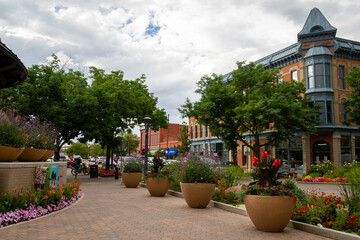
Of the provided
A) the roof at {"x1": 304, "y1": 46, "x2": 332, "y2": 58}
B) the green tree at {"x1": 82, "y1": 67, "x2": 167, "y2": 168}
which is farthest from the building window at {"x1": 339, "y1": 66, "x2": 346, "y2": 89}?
the green tree at {"x1": 82, "y1": 67, "x2": 167, "y2": 168}

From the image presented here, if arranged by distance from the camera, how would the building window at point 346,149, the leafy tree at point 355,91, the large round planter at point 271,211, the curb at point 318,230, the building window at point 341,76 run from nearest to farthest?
1. the curb at point 318,230
2. the large round planter at point 271,211
3. the leafy tree at point 355,91
4. the building window at point 346,149
5. the building window at point 341,76

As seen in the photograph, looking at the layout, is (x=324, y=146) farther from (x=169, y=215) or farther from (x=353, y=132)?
(x=169, y=215)

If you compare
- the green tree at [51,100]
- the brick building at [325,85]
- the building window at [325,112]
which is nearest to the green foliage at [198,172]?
the green tree at [51,100]

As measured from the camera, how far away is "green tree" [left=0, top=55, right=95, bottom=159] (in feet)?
68.3

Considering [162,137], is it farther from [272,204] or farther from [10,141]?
[272,204]

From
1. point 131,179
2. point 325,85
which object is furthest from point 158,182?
point 325,85

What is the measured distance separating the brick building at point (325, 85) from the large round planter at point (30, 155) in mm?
27667

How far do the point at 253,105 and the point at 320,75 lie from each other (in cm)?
1171

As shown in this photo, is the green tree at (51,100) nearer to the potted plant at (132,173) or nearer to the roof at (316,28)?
the potted plant at (132,173)

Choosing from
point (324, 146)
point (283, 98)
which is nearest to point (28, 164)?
point (283, 98)

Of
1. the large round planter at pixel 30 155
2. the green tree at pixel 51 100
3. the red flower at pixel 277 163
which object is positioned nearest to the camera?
the red flower at pixel 277 163

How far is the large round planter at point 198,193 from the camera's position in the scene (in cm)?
998

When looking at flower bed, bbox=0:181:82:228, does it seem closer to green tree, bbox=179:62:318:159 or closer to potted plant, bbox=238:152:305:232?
potted plant, bbox=238:152:305:232

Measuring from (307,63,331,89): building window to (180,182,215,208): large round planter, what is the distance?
2595 cm
